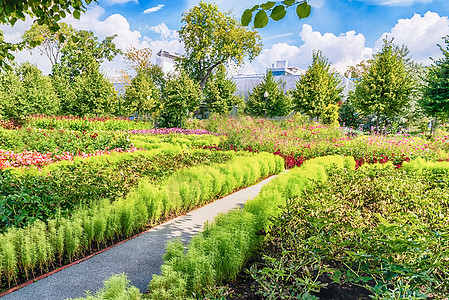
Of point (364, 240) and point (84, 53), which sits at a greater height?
point (84, 53)

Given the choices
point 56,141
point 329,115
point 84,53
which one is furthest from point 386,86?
point 84,53

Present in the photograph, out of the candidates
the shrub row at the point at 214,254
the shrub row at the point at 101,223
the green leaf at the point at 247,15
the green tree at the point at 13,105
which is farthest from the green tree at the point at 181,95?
the green leaf at the point at 247,15

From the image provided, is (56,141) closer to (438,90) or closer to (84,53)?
(438,90)

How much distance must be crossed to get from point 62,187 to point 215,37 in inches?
1050

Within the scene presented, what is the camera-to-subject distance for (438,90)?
1529 centimetres

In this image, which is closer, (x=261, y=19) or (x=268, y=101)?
(x=261, y=19)

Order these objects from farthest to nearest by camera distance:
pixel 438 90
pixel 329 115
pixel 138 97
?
pixel 138 97 → pixel 329 115 → pixel 438 90

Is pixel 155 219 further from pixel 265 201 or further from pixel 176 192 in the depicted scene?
pixel 265 201

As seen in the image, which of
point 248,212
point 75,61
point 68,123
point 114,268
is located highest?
point 75,61

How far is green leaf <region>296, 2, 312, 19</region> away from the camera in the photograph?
128cm

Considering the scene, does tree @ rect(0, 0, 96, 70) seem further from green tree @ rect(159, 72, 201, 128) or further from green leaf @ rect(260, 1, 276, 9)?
green tree @ rect(159, 72, 201, 128)

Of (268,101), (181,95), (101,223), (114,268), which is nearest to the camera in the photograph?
(114,268)

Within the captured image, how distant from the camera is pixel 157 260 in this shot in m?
3.31

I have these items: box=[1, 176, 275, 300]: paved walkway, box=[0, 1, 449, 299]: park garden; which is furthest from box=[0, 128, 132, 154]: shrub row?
box=[1, 176, 275, 300]: paved walkway
